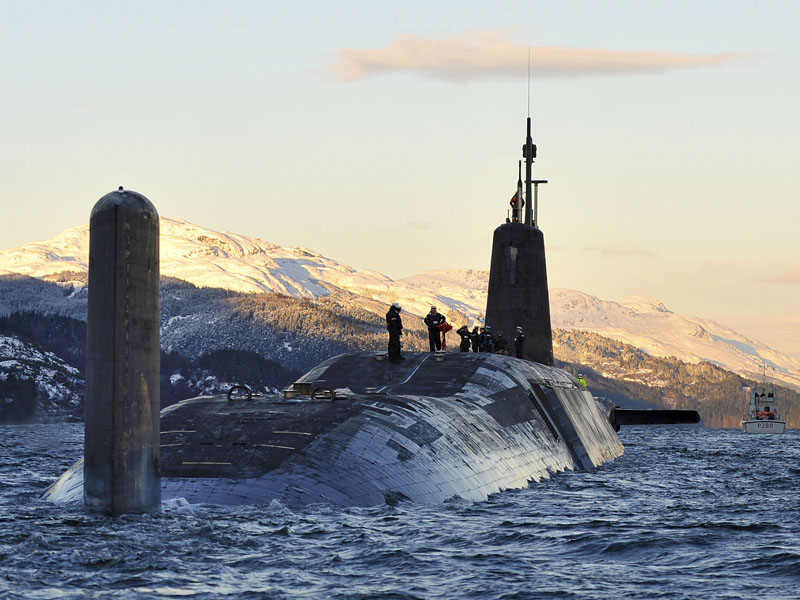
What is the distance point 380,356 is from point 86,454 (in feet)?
51.5

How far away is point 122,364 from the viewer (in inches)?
621

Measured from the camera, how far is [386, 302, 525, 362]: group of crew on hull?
30403 mm

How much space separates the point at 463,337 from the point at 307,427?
627 inches

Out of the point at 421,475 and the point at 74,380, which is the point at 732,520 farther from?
the point at 74,380

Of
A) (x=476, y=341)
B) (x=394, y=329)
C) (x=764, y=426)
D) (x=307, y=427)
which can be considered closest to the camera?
(x=307, y=427)

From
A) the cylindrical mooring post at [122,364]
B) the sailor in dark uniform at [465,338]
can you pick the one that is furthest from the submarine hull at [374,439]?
the sailor in dark uniform at [465,338]

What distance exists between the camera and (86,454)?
1582 centimetres

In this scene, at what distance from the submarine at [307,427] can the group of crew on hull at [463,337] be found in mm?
782

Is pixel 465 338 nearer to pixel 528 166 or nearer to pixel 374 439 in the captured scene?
pixel 528 166

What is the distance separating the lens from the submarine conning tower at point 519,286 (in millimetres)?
37625

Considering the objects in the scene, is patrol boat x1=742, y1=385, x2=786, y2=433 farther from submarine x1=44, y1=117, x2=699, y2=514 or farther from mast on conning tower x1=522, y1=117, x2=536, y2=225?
submarine x1=44, y1=117, x2=699, y2=514

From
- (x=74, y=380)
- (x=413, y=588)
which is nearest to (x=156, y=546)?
(x=413, y=588)

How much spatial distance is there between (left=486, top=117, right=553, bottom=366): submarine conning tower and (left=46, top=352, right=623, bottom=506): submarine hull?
623 centimetres

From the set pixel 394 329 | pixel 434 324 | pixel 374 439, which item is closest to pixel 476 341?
pixel 434 324
